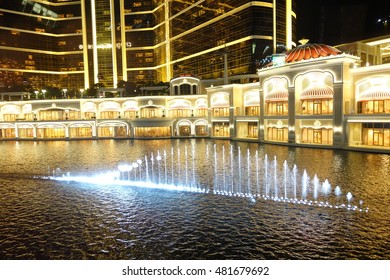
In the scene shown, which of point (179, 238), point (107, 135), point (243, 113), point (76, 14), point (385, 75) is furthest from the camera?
point (76, 14)

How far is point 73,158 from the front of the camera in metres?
41.4

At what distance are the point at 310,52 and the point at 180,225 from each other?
3762cm

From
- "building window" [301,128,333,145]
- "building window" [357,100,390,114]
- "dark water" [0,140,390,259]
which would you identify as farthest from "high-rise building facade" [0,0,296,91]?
"dark water" [0,140,390,259]

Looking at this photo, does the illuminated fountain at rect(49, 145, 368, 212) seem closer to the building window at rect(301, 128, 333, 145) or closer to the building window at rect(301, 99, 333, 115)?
the building window at rect(301, 128, 333, 145)

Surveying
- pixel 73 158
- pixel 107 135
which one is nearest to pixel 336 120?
pixel 73 158

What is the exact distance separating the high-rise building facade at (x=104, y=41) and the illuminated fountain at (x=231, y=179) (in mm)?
58082

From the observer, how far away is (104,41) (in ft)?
362

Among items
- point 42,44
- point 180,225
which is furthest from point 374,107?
point 42,44

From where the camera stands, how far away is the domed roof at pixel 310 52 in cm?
4391

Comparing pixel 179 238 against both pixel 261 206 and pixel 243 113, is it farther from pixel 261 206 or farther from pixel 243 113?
pixel 243 113

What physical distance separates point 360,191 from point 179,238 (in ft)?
43.9

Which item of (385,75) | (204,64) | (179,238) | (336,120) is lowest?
(179,238)

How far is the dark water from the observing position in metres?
13.4

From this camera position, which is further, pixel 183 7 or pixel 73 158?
pixel 183 7
